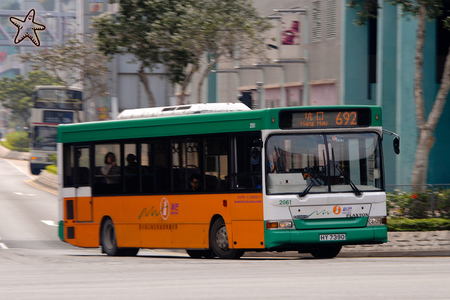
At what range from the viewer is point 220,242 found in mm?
15367

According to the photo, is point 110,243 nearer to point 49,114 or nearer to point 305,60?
point 305,60

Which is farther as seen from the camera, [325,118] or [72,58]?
[72,58]

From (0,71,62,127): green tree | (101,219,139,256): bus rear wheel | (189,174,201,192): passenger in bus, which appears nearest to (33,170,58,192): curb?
(101,219,139,256): bus rear wheel

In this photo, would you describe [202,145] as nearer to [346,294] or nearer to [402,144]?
[346,294]

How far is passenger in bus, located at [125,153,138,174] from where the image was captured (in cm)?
1734

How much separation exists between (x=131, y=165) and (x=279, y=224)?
4.18 metres

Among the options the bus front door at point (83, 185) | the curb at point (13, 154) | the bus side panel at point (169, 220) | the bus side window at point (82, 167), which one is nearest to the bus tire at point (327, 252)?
the bus side panel at point (169, 220)

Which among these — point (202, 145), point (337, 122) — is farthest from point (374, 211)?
point (202, 145)

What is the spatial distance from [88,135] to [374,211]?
6.71 m

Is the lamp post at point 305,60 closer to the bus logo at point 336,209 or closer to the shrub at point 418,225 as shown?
the shrub at point 418,225

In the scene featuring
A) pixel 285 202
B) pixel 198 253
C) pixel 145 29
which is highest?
pixel 145 29

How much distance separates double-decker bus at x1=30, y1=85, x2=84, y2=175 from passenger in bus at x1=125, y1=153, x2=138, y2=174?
3122 centimetres

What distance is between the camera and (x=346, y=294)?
9641mm

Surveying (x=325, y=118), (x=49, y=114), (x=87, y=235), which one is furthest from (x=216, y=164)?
(x=49, y=114)
